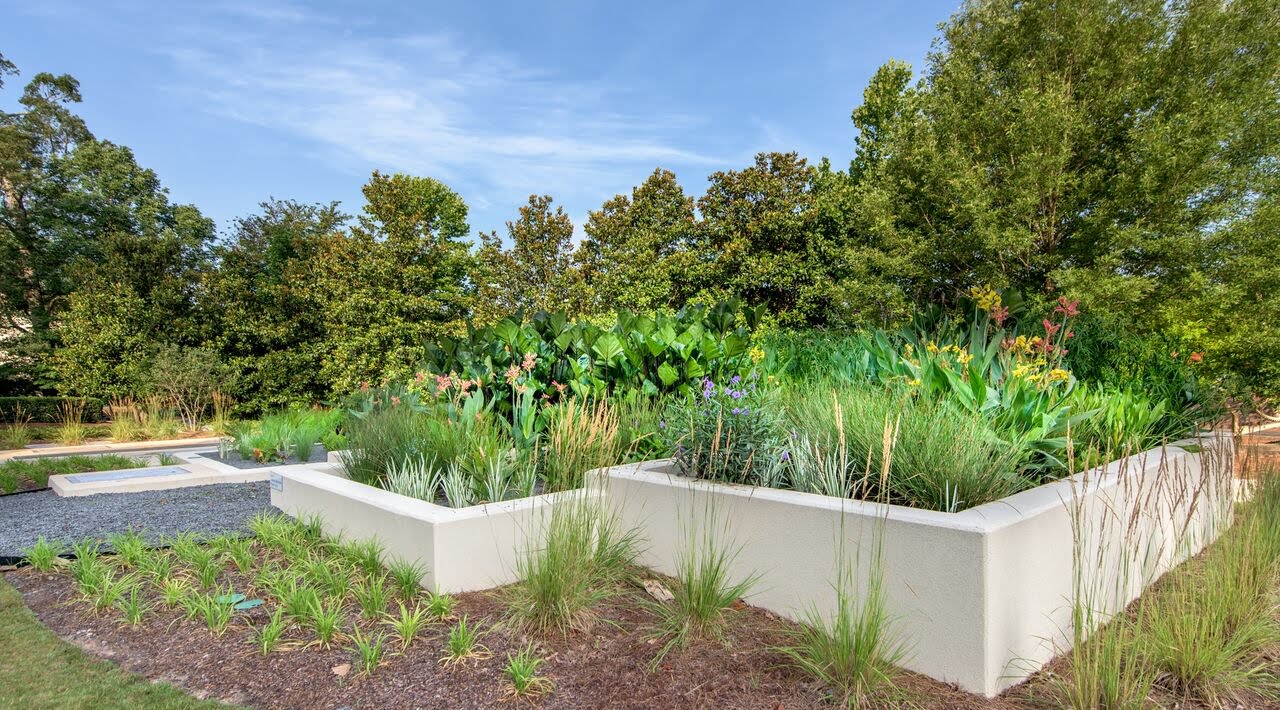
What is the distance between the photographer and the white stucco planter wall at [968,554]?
2062mm

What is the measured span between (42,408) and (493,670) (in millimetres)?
20298

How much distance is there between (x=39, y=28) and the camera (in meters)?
7.82

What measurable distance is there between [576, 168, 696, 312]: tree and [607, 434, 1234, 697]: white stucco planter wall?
498 inches

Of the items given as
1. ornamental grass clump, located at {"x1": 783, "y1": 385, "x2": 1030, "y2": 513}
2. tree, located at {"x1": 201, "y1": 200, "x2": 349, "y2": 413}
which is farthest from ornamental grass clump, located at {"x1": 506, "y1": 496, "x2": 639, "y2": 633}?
tree, located at {"x1": 201, "y1": 200, "x2": 349, "y2": 413}

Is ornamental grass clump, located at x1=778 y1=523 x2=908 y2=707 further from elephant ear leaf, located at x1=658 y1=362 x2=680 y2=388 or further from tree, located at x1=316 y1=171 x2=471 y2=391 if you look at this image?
tree, located at x1=316 y1=171 x2=471 y2=391

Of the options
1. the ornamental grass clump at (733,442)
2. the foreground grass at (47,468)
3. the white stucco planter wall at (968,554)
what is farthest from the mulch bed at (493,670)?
the foreground grass at (47,468)

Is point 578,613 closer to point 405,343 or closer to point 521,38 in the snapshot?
point 521,38

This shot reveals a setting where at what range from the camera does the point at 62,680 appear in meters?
2.34

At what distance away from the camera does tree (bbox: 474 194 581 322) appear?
16.0m

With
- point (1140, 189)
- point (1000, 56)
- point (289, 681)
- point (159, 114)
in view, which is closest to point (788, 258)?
point (1000, 56)

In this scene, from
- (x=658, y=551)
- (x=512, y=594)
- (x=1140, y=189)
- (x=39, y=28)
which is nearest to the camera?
(x=512, y=594)

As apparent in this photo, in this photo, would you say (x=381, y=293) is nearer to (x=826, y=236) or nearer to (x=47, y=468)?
(x=47, y=468)

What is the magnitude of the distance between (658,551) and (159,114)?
34.7ft

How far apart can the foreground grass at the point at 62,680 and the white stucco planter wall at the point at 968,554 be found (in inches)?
81.4
